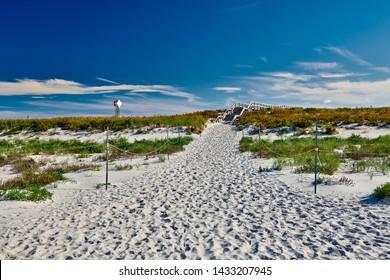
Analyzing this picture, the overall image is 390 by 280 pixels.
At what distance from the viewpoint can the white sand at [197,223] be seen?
236 inches

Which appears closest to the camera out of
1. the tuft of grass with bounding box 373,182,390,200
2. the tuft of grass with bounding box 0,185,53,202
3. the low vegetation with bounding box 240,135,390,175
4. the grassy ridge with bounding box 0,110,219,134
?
the tuft of grass with bounding box 373,182,390,200

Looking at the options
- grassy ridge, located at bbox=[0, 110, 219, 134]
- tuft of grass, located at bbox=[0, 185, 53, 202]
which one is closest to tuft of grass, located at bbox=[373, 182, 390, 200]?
tuft of grass, located at bbox=[0, 185, 53, 202]

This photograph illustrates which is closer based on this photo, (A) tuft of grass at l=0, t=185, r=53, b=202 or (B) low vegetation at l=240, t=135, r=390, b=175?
(A) tuft of grass at l=0, t=185, r=53, b=202

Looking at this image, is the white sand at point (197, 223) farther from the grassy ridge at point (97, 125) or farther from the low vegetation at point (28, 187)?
the grassy ridge at point (97, 125)

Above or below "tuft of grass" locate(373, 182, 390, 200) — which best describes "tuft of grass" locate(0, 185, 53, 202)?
below

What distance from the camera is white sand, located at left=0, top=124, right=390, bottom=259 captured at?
236 inches

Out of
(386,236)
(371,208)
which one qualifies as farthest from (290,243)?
(371,208)

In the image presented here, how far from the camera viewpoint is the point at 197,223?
753 centimetres

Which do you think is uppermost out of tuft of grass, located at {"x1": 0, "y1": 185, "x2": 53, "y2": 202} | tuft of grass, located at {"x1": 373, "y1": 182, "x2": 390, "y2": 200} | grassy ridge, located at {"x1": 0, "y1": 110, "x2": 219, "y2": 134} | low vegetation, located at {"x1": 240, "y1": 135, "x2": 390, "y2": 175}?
grassy ridge, located at {"x1": 0, "y1": 110, "x2": 219, "y2": 134}

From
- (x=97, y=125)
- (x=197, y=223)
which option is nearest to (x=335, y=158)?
(x=197, y=223)

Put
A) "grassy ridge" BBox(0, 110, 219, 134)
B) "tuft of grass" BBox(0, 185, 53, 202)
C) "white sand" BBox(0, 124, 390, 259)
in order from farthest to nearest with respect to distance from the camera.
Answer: "grassy ridge" BBox(0, 110, 219, 134)
"tuft of grass" BBox(0, 185, 53, 202)
"white sand" BBox(0, 124, 390, 259)

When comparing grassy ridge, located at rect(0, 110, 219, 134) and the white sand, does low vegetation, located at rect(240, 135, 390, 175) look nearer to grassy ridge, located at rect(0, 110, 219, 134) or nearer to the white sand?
the white sand

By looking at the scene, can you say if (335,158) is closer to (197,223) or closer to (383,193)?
(383,193)
